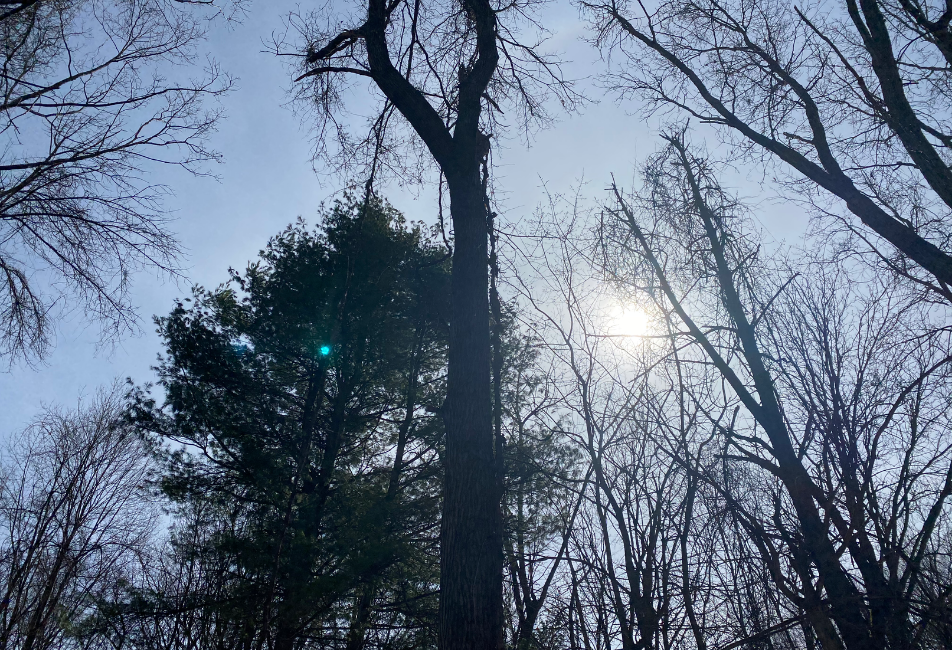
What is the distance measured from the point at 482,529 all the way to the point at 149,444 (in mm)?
7068

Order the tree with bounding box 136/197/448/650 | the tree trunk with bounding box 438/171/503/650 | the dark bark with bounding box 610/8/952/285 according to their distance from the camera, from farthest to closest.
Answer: the tree with bounding box 136/197/448/650, the dark bark with bounding box 610/8/952/285, the tree trunk with bounding box 438/171/503/650

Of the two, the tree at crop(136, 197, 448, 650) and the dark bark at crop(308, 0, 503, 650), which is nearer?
the dark bark at crop(308, 0, 503, 650)

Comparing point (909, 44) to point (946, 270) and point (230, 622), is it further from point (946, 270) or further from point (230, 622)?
point (230, 622)

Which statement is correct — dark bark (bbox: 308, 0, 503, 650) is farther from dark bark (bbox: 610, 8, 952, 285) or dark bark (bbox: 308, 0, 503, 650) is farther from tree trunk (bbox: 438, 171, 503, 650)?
dark bark (bbox: 610, 8, 952, 285)

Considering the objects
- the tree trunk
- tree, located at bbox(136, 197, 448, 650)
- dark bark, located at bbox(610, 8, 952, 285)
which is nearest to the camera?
the tree trunk

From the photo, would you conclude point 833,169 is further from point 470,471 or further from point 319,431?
point 319,431

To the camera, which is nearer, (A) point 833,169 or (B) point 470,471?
(B) point 470,471

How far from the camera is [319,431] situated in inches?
327

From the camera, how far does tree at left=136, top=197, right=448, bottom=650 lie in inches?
265

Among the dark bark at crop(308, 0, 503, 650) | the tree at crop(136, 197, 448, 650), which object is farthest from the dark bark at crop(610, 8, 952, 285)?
the tree at crop(136, 197, 448, 650)

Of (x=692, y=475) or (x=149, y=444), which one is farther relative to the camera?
(x=149, y=444)

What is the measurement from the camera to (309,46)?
5.52 metres

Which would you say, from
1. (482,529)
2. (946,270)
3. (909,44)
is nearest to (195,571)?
(482,529)

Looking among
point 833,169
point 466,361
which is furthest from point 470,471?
point 833,169
